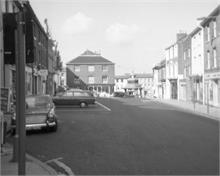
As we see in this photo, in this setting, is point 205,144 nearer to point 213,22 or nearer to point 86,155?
point 86,155

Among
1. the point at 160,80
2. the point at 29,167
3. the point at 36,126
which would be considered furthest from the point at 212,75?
the point at 160,80

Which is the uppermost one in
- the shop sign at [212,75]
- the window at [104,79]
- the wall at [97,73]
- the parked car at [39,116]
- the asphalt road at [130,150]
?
the wall at [97,73]

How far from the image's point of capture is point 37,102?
1373 cm

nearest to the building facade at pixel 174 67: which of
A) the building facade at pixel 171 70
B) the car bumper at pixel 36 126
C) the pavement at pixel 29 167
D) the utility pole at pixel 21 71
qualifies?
the building facade at pixel 171 70

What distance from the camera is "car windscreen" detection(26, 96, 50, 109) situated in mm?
13414

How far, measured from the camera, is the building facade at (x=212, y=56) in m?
30.2

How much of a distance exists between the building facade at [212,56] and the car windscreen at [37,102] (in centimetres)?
1829

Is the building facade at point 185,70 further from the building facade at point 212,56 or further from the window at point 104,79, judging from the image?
the window at point 104,79

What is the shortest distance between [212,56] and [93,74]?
63.2 meters

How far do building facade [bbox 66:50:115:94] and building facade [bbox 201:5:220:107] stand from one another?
58.6 metres

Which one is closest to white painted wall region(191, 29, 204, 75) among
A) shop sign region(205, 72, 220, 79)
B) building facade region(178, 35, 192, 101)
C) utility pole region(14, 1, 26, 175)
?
shop sign region(205, 72, 220, 79)

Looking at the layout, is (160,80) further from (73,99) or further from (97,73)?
(73,99)

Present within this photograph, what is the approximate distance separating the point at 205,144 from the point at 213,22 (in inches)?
923

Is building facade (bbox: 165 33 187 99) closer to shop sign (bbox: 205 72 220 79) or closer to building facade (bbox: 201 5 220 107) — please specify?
building facade (bbox: 201 5 220 107)
